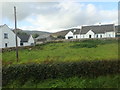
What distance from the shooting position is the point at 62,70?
10070 mm

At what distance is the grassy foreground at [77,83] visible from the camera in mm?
9469

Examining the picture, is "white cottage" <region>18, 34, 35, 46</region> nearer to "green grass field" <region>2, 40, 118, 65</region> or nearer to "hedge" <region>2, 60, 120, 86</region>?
"green grass field" <region>2, 40, 118, 65</region>

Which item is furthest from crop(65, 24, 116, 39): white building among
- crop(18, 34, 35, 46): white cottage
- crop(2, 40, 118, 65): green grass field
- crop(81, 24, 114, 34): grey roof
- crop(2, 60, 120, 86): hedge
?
crop(2, 60, 120, 86): hedge

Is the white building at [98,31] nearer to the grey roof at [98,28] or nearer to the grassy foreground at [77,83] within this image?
the grey roof at [98,28]

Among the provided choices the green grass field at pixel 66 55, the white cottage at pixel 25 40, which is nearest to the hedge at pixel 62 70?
the green grass field at pixel 66 55

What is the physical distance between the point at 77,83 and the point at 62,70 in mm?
1155

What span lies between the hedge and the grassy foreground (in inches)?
9.6

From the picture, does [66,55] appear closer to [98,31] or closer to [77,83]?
[77,83]

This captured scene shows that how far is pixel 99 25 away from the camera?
2245 inches

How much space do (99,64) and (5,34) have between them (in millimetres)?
33635

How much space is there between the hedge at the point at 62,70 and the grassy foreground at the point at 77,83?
0.24 meters

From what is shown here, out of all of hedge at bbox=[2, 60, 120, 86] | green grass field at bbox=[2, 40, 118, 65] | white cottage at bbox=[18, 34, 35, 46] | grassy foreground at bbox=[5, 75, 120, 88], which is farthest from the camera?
white cottage at bbox=[18, 34, 35, 46]

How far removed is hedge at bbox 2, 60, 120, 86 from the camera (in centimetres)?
1007

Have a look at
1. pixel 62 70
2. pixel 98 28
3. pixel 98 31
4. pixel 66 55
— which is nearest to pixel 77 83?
pixel 62 70
